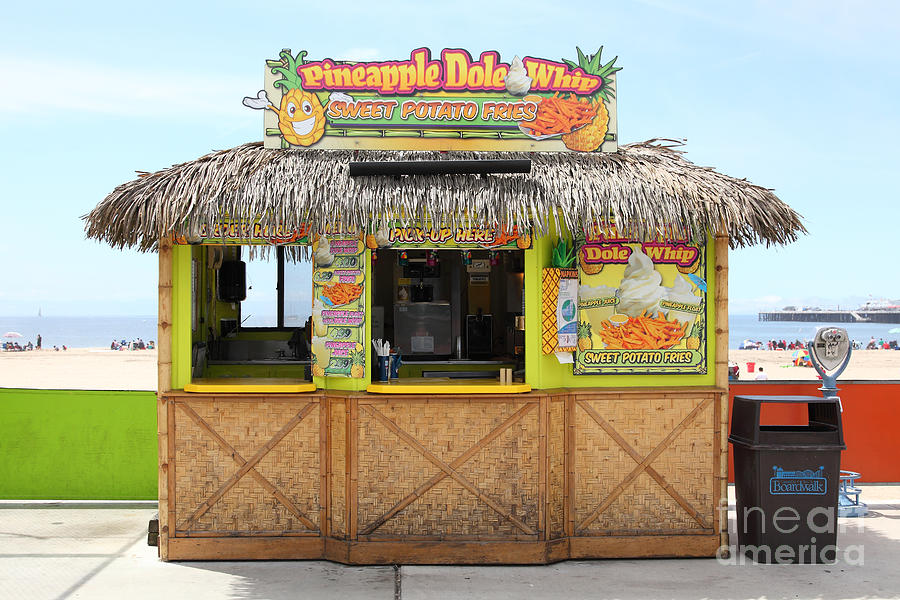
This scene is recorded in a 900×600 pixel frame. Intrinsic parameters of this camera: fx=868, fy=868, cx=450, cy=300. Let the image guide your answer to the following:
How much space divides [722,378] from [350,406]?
294 centimetres

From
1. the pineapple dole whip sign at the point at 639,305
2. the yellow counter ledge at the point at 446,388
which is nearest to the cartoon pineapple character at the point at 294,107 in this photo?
the yellow counter ledge at the point at 446,388

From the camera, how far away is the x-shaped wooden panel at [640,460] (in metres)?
6.80

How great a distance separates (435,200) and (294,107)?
164 centimetres

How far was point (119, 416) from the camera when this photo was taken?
348 inches

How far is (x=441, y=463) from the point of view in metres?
6.61

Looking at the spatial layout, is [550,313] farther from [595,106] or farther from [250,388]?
[250,388]

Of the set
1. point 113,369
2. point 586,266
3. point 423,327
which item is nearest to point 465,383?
point 586,266

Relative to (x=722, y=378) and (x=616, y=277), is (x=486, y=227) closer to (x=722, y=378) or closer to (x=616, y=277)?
(x=616, y=277)

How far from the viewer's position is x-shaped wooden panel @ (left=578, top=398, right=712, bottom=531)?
6.80 m

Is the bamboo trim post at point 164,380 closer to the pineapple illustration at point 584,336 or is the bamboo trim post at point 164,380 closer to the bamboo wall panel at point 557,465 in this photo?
the bamboo wall panel at point 557,465

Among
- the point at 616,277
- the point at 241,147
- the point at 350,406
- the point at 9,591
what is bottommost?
the point at 9,591

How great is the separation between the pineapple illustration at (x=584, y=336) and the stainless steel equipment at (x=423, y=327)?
409 centimetres

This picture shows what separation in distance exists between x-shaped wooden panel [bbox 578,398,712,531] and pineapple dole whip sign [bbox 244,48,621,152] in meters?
2.28

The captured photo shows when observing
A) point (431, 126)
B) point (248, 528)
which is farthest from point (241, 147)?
point (248, 528)
